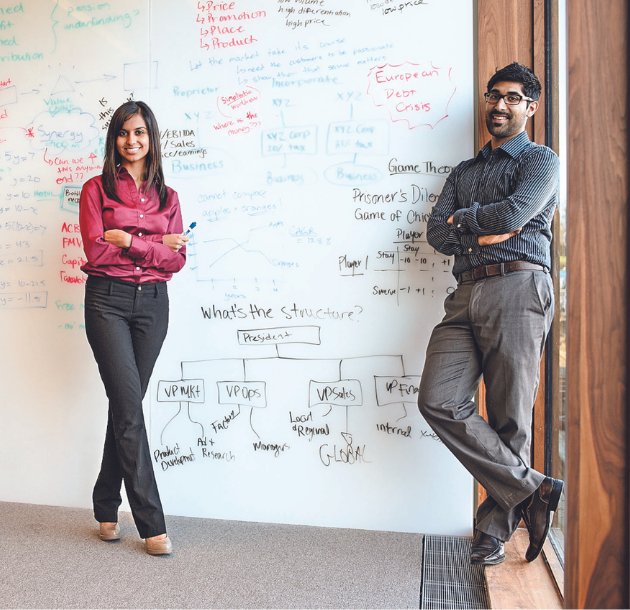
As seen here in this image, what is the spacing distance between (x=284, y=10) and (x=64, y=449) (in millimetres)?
2122

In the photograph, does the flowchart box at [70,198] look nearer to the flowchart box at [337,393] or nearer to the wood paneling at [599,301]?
the flowchart box at [337,393]

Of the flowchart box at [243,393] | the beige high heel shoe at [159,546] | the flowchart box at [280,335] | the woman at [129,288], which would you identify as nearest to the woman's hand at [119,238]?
the woman at [129,288]

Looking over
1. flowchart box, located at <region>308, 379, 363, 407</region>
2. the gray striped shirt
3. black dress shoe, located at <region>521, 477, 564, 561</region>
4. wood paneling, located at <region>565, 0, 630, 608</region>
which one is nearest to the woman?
flowchart box, located at <region>308, 379, 363, 407</region>

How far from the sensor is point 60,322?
258 cm

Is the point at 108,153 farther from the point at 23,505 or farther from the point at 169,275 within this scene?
the point at 23,505

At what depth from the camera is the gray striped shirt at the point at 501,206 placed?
5.92 feet

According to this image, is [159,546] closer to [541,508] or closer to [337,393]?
[337,393]

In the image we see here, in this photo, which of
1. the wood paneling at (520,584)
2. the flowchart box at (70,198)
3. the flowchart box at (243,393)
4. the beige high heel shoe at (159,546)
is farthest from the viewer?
the flowchart box at (70,198)

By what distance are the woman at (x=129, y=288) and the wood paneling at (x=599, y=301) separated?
1.48 m

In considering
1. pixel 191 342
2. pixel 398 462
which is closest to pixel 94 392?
pixel 191 342

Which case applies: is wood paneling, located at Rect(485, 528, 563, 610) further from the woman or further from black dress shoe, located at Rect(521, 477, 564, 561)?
the woman

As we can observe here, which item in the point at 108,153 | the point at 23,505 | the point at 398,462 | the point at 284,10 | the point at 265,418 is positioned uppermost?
the point at 284,10

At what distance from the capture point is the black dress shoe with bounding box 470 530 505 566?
1.89 m

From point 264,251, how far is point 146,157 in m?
0.58
